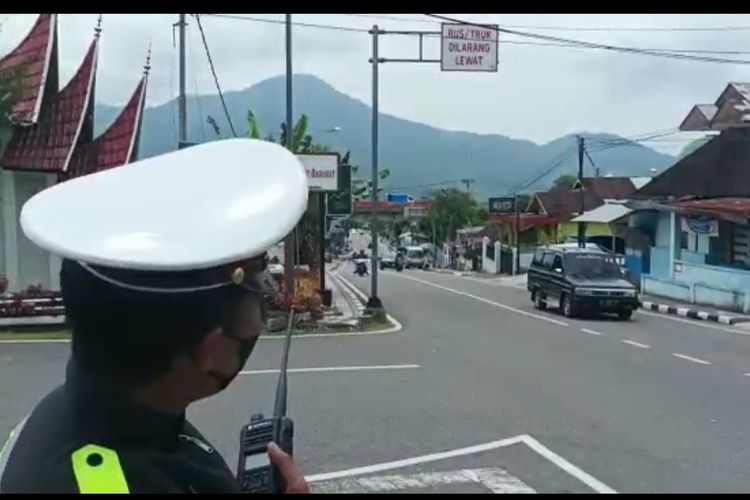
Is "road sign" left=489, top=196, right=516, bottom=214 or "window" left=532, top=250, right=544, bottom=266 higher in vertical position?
"road sign" left=489, top=196, right=516, bottom=214

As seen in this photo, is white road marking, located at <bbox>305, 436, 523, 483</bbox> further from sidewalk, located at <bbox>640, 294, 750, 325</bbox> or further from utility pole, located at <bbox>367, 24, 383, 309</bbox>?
sidewalk, located at <bbox>640, 294, 750, 325</bbox>

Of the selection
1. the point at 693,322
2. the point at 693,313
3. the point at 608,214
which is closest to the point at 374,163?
the point at 693,322

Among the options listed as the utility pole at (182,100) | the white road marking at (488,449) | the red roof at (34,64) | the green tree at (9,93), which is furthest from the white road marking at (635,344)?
the green tree at (9,93)

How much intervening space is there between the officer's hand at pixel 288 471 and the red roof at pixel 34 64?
19.4 meters

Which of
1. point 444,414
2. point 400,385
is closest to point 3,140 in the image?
point 400,385

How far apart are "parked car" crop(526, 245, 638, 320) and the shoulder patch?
66.9ft

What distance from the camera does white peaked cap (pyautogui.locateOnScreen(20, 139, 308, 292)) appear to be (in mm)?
1195

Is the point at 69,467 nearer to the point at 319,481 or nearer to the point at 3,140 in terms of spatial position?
the point at 319,481

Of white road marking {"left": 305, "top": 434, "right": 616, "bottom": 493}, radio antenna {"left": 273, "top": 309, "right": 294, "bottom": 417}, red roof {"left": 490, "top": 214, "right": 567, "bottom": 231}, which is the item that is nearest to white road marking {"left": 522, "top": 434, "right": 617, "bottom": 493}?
white road marking {"left": 305, "top": 434, "right": 616, "bottom": 493}

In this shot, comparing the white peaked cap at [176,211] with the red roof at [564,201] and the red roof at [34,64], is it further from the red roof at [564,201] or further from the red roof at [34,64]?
the red roof at [564,201]

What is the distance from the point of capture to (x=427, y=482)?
Answer: 6.43m

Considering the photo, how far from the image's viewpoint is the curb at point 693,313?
20828mm

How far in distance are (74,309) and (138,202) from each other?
0.56 feet

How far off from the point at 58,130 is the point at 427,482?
619 inches
